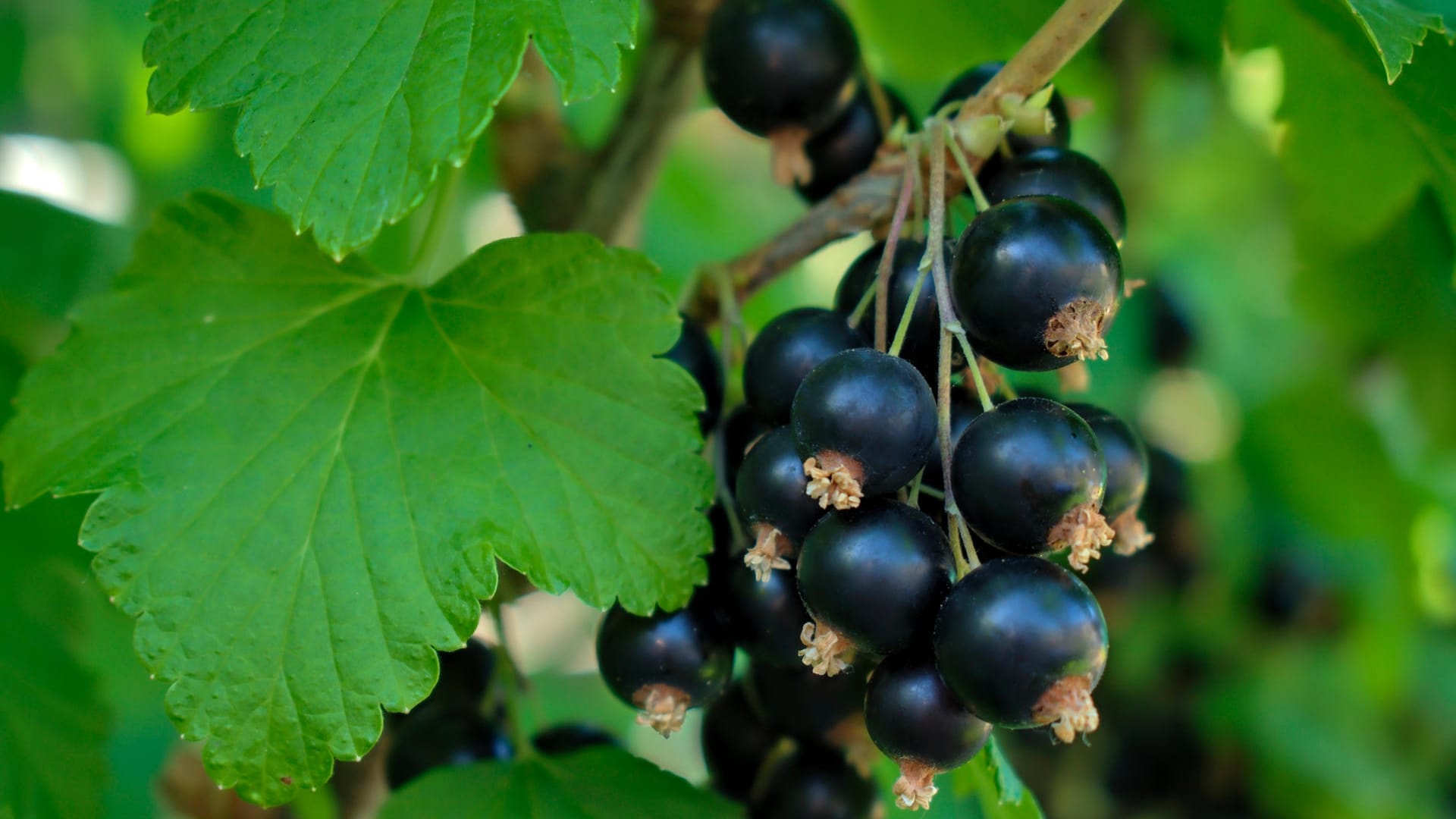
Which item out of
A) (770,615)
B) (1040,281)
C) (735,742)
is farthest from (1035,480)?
(735,742)

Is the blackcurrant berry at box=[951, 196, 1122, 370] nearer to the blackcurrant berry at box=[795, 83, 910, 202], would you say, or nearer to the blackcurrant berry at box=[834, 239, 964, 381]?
the blackcurrant berry at box=[834, 239, 964, 381]

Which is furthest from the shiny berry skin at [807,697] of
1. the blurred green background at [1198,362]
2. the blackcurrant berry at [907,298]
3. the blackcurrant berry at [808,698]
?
the blurred green background at [1198,362]

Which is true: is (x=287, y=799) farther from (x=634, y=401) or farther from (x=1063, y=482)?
(x=1063, y=482)

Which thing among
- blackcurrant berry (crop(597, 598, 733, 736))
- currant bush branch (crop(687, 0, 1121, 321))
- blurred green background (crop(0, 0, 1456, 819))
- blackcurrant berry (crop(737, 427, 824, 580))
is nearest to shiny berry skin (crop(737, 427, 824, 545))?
blackcurrant berry (crop(737, 427, 824, 580))

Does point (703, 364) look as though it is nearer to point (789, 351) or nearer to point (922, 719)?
point (789, 351)

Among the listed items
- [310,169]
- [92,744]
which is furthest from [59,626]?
[310,169]

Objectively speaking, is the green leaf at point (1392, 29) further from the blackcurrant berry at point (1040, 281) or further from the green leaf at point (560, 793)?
the green leaf at point (560, 793)
